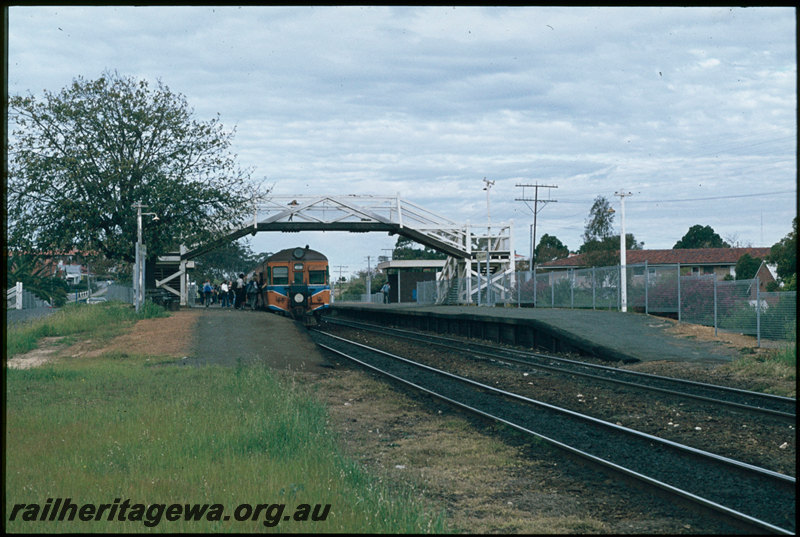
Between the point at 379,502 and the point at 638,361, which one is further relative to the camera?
the point at 638,361

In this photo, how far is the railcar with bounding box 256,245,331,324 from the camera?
34312 millimetres

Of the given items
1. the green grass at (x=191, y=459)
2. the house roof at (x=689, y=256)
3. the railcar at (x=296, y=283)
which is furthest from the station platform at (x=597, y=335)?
the house roof at (x=689, y=256)

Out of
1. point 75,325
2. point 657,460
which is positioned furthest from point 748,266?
point 657,460

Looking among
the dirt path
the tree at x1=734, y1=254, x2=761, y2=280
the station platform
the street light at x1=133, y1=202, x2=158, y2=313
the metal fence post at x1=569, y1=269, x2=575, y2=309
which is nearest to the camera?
the dirt path

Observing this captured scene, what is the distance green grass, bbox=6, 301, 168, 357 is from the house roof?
51.2 metres

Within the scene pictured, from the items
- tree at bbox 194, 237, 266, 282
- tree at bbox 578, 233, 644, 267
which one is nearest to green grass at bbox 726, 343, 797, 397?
tree at bbox 578, 233, 644, 267

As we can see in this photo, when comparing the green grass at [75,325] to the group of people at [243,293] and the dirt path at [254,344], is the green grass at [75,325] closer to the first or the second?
the dirt path at [254,344]

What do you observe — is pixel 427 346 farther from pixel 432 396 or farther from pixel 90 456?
pixel 90 456

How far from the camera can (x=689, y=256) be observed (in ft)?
260

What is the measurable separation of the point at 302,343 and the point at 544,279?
16.5 m

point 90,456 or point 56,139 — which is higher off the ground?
point 56,139

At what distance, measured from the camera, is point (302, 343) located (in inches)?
868

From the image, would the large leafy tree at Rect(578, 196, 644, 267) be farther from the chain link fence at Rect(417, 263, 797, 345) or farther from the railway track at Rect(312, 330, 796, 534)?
the railway track at Rect(312, 330, 796, 534)

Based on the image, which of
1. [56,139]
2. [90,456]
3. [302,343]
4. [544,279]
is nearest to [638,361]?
[302,343]
